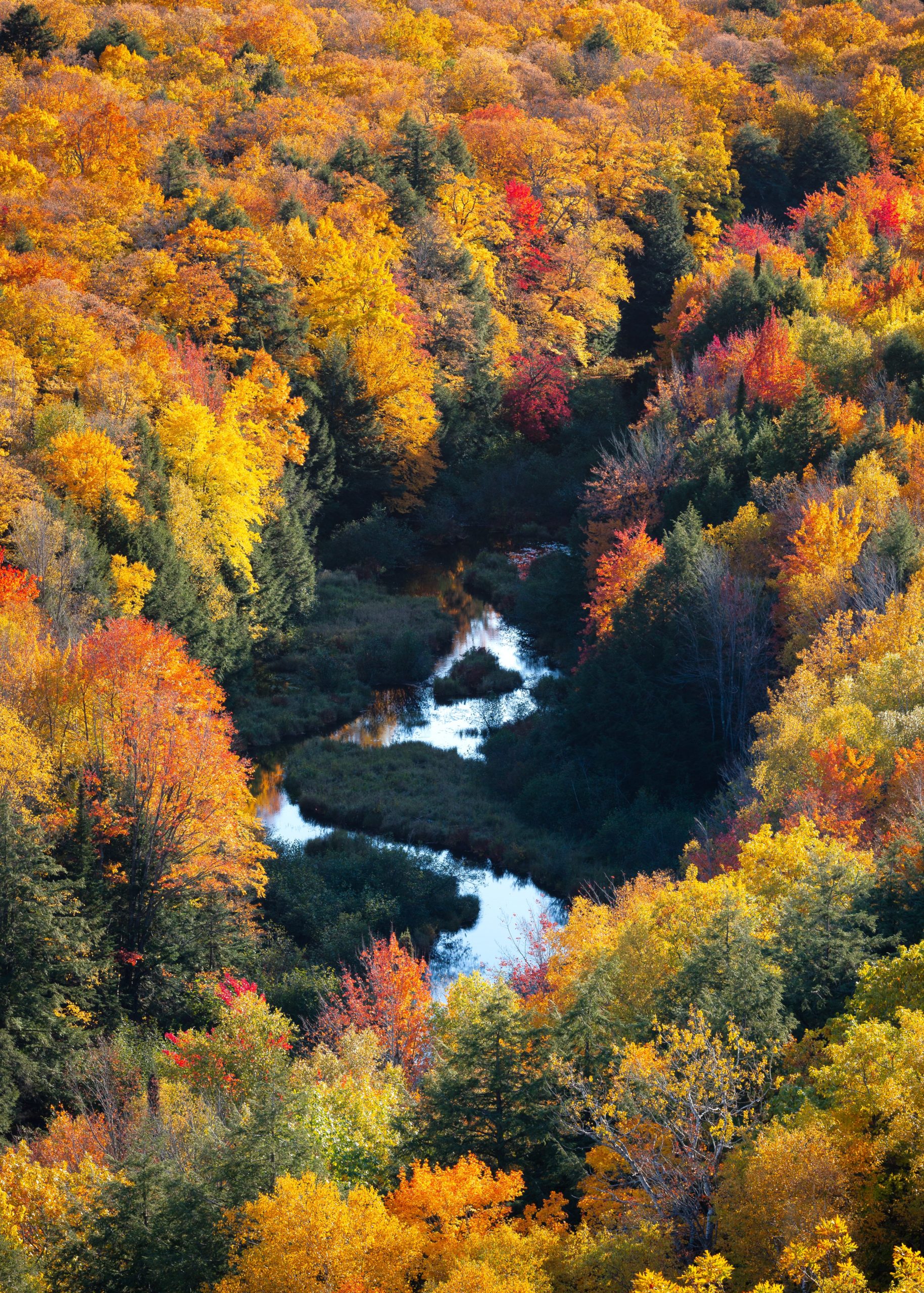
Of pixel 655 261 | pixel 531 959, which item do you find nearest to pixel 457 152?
pixel 655 261

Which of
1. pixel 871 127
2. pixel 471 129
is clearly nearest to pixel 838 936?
pixel 471 129

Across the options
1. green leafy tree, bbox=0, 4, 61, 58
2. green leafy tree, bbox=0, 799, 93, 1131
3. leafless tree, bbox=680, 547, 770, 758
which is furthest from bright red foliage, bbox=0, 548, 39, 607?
green leafy tree, bbox=0, 4, 61, 58

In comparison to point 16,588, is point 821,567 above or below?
below

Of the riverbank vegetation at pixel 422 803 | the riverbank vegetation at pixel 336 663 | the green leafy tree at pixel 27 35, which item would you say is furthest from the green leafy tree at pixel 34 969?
the green leafy tree at pixel 27 35

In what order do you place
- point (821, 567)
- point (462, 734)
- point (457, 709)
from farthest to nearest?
1. point (457, 709)
2. point (462, 734)
3. point (821, 567)

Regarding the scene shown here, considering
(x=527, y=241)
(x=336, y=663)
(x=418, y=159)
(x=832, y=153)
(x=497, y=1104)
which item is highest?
(x=832, y=153)

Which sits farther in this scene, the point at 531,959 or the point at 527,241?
the point at 527,241

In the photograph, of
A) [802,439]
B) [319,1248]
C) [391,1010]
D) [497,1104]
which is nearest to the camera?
[319,1248]

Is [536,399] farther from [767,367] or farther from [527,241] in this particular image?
[767,367]
